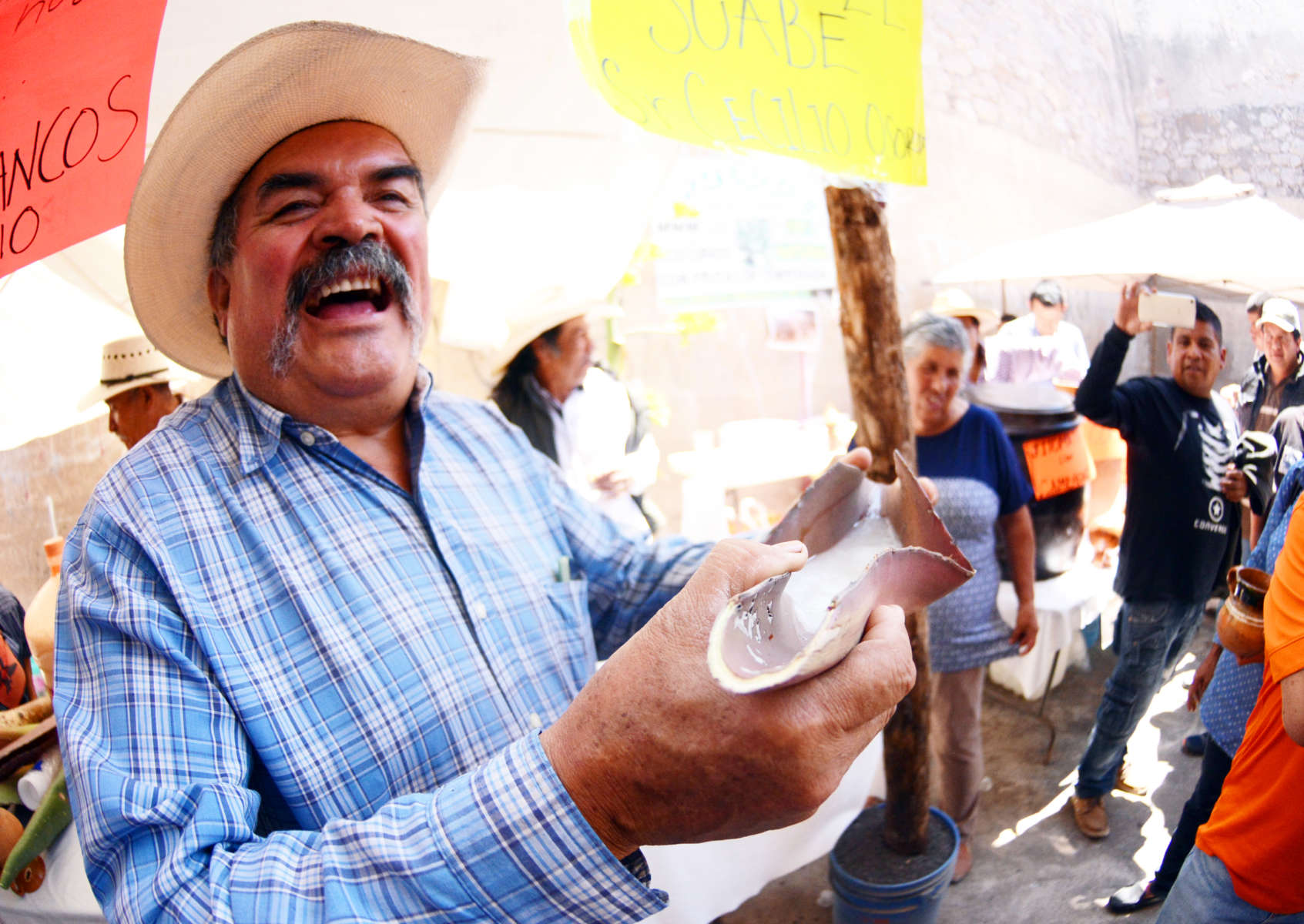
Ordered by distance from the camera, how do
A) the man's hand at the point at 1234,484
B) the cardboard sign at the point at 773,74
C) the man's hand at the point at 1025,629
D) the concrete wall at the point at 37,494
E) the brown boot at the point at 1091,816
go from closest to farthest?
1. the cardboard sign at the point at 773,74
2. the man's hand at the point at 1234,484
3. the brown boot at the point at 1091,816
4. the concrete wall at the point at 37,494
5. the man's hand at the point at 1025,629

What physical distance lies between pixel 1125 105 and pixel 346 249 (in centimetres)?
137

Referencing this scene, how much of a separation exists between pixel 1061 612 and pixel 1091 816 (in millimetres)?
1286

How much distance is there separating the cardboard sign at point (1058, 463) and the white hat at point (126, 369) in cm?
305

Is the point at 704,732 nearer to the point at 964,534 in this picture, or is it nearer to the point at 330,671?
the point at 330,671

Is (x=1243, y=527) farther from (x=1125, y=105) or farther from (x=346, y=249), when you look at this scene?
(x=346, y=249)

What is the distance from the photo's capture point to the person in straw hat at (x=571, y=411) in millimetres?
3244

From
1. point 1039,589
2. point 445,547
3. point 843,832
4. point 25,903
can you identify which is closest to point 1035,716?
point 1039,589

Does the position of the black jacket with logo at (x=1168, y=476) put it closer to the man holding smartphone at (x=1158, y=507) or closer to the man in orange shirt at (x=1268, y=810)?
the man holding smartphone at (x=1158, y=507)

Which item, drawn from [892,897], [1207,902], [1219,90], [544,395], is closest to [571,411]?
[544,395]

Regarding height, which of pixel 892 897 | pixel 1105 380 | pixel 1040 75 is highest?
pixel 1040 75

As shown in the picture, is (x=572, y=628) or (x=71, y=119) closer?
(x=71, y=119)

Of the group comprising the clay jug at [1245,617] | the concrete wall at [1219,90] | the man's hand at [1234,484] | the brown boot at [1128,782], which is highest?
the concrete wall at [1219,90]

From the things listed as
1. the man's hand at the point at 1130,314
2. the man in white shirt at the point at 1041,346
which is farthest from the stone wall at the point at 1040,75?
the man in white shirt at the point at 1041,346

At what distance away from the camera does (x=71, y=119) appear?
1.02 m
